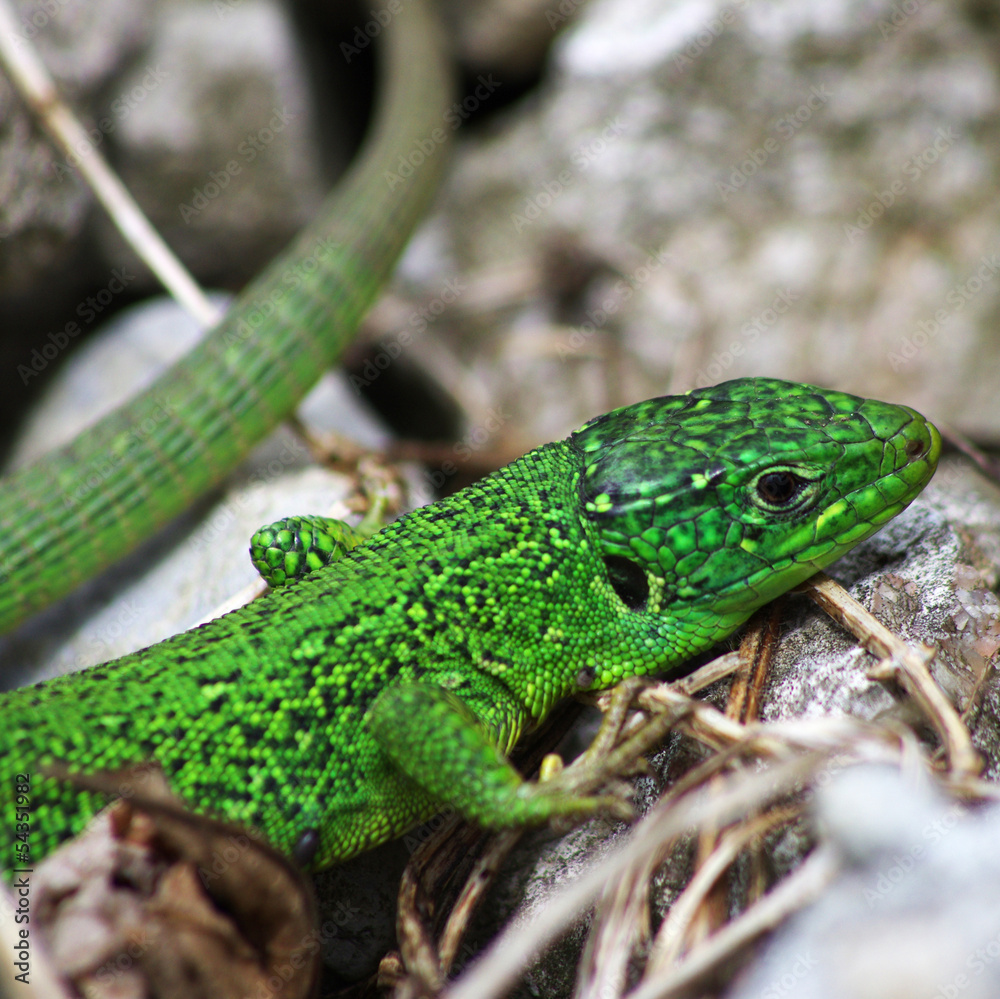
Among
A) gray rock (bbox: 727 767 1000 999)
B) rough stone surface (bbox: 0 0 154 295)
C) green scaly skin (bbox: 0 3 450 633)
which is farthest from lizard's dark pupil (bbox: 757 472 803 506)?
rough stone surface (bbox: 0 0 154 295)

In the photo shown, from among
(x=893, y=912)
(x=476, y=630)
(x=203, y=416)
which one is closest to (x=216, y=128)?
(x=203, y=416)

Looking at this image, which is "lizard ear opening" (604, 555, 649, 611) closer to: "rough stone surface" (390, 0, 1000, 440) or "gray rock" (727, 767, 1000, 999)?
"gray rock" (727, 767, 1000, 999)

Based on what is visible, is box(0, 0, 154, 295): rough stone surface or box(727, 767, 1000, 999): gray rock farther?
box(0, 0, 154, 295): rough stone surface

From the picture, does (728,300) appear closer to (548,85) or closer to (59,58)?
(548,85)

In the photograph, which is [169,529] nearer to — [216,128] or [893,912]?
[216,128]

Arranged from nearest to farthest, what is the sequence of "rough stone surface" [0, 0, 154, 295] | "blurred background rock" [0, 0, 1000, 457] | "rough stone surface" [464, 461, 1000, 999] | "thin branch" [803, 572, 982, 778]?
"thin branch" [803, 572, 982, 778]
"rough stone surface" [464, 461, 1000, 999]
"rough stone surface" [0, 0, 154, 295]
"blurred background rock" [0, 0, 1000, 457]

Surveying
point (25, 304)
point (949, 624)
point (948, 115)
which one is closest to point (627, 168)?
point (948, 115)

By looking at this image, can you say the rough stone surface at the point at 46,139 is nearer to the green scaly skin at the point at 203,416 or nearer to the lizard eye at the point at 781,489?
the green scaly skin at the point at 203,416

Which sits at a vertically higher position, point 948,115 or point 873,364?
point 948,115
